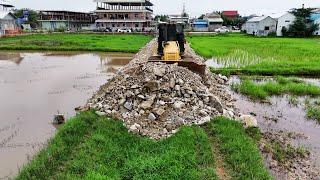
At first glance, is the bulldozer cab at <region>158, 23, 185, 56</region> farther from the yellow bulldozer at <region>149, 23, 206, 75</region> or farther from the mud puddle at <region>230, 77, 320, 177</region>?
the mud puddle at <region>230, 77, 320, 177</region>

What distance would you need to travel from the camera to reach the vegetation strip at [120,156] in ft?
20.9

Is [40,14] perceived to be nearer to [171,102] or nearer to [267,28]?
[267,28]

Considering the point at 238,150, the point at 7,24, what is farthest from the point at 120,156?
the point at 7,24

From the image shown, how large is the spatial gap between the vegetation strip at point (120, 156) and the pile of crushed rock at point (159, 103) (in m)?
0.51

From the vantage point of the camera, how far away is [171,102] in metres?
9.73

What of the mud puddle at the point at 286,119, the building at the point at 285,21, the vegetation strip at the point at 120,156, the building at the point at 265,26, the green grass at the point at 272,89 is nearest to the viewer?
the vegetation strip at the point at 120,156

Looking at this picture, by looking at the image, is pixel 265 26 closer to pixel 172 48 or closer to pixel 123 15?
pixel 123 15

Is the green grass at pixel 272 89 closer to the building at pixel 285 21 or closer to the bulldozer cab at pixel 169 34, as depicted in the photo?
the bulldozer cab at pixel 169 34

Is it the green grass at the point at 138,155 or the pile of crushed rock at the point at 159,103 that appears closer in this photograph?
the green grass at the point at 138,155

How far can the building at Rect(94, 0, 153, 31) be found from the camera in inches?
2406

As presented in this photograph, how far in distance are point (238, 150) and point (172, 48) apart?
799 centimetres

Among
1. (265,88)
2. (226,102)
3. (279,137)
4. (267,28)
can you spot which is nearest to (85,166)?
(279,137)

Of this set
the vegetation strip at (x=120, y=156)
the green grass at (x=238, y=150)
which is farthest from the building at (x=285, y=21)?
the vegetation strip at (x=120, y=156)

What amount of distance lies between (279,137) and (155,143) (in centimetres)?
371
